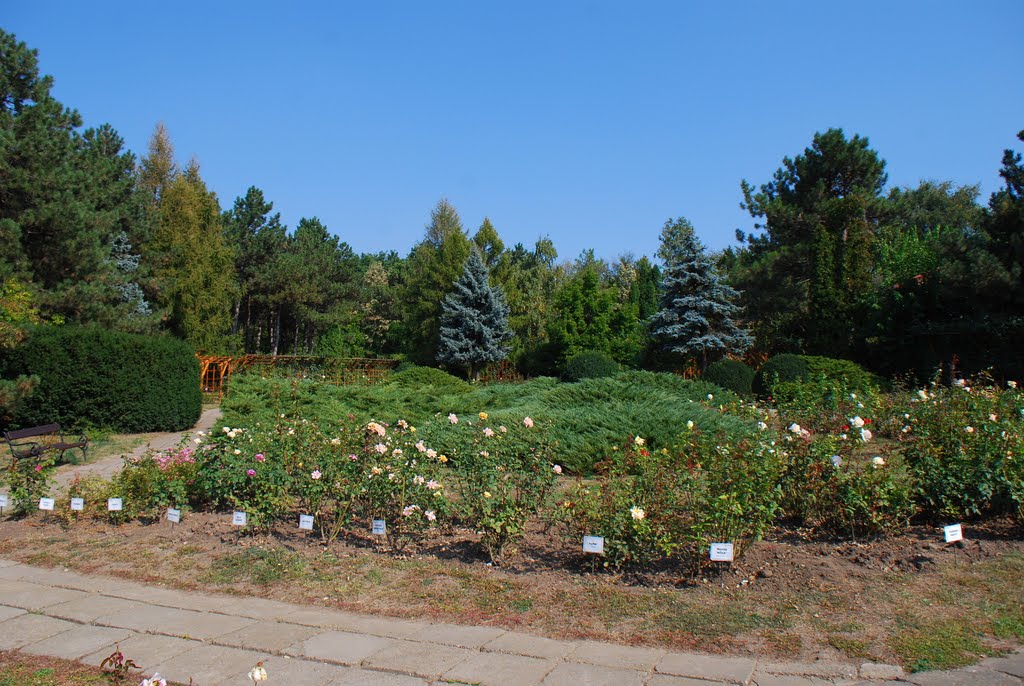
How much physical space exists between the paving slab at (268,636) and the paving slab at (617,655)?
1565 millimetres

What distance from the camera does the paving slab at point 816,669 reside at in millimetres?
3566

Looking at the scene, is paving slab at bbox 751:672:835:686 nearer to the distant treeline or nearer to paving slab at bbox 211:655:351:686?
paving slab at bbox 211:655:351:686

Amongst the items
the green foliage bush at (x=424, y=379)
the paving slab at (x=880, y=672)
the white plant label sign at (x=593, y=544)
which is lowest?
the paving slab at (x=880, y=672)

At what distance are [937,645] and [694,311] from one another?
18502 millimetres

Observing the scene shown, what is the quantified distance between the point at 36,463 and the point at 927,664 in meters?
8.22

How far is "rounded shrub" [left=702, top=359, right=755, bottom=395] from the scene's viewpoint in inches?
697

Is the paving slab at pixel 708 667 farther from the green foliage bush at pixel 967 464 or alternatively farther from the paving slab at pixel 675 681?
the green foliage bush at pixel 967 464

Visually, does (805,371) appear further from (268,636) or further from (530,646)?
(268,636)

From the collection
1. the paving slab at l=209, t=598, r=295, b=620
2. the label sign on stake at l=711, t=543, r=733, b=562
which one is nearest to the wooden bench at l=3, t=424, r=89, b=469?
the paving slab at l=209, t=598, r=295, b=620

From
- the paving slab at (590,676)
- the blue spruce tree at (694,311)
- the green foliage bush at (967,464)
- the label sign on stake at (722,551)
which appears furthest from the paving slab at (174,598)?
the blue spruce tree at (694,311)

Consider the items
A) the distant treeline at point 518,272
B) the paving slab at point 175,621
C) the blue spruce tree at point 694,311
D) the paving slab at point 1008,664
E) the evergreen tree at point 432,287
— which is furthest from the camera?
the evergreen tree at point 432,287

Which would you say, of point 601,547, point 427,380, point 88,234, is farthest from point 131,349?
point 601,547

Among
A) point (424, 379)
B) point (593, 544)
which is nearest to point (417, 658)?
point (593, 544)

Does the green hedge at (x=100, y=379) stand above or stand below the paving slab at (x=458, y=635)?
above
